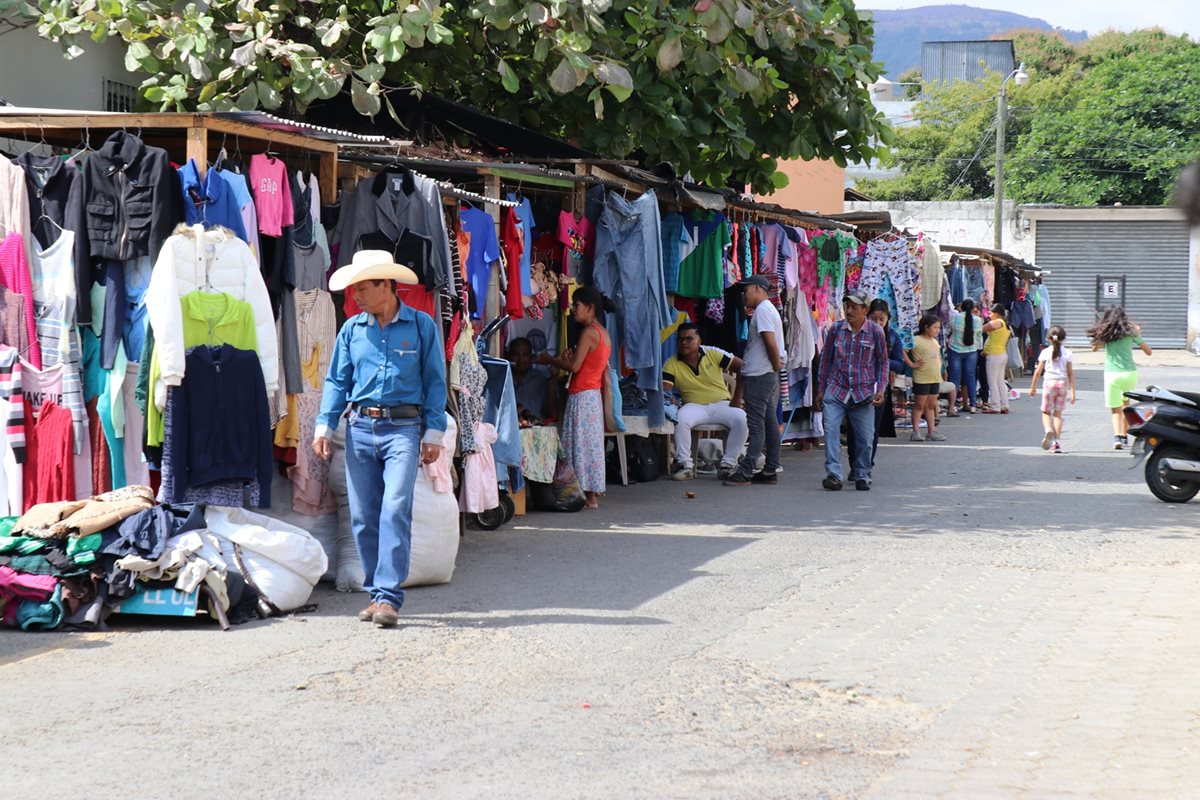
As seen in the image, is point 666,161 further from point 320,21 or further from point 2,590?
point 2,590

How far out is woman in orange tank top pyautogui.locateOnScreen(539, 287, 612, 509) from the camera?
40.4 ft

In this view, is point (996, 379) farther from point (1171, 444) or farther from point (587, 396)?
point (587, 396)

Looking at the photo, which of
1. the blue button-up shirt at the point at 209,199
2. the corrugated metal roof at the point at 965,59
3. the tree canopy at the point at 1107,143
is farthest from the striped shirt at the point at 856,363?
the corrugated metal roof at the point at 965,59

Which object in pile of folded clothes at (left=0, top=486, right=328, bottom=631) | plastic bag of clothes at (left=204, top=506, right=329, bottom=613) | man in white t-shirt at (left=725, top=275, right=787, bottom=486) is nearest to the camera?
pile of folded clothes at (left=0, top=486, right=328, bottom=631)

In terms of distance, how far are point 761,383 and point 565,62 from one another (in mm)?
4005

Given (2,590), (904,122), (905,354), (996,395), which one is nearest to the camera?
(2,590)

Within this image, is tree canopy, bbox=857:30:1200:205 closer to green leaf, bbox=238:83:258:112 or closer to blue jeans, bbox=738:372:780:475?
blue jeans, bbox=738:372:780:475

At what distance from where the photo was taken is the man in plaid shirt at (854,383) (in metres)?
13.8

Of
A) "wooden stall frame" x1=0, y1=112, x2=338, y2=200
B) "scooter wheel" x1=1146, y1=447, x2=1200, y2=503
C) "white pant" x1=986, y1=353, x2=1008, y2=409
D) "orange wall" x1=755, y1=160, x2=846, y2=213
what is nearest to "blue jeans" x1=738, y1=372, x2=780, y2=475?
"scooter wheel" x1=1146, y1=447, x2=1200, y2=503

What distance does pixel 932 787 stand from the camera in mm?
5168

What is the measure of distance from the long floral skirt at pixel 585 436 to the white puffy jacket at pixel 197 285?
4.00 metres

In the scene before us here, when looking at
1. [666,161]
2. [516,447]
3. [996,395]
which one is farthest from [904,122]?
[516,447]

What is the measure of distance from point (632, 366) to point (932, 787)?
8643 mm

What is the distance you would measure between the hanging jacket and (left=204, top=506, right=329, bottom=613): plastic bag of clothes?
163 centimetres
